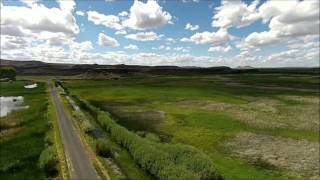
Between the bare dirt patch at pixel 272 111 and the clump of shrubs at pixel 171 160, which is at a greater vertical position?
the clump of shrubs at pixel 171 160

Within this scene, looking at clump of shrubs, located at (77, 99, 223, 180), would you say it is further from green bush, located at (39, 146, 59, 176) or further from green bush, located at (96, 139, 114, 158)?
green bush, located at (39, 146, 59, 176)

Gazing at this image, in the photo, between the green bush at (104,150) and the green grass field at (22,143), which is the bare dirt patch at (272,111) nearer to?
the green bush at (104,150)

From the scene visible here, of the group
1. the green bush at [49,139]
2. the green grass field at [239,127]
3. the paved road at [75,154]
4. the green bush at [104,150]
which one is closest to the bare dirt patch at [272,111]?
the green grass field at [239,127]

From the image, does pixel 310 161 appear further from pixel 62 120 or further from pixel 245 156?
pixel 62 120

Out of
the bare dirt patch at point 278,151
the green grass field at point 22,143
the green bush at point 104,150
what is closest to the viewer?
the bare dirt patch at point 278,151

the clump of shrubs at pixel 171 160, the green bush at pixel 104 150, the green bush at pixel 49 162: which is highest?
the clump of shrubs at pixel 171 160

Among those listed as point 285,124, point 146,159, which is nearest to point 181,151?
point 146,159
